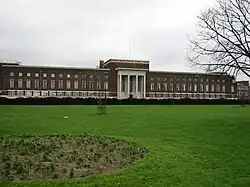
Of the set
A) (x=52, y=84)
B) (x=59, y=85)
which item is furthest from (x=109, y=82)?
(x=52, y=84)

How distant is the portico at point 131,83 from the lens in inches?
4302

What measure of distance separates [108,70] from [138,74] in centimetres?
898

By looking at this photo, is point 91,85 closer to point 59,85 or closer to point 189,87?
point 59,85

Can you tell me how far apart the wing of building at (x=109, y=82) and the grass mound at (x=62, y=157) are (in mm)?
87239

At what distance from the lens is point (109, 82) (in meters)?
109

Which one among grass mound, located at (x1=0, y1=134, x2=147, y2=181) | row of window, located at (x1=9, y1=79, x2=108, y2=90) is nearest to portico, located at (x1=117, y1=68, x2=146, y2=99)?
row of window, located at (x1=9, y1=79, x2=108, y2=90)

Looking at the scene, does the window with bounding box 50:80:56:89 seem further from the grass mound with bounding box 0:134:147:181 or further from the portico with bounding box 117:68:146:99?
the grass mound with bounding box 0:134:147:181

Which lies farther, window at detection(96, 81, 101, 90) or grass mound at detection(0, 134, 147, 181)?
window at detection(96, 81, 101, 90)

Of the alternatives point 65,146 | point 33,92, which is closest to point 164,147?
point 65,146

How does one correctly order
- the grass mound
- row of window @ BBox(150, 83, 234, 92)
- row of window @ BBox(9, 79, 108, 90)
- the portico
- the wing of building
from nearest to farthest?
1. the grass mound
2. the wing of building
3. row of window @ BBox(9, 79, 108, 90)
4. the portico
5. row of window @ BBox(150, 83, 234, 92)

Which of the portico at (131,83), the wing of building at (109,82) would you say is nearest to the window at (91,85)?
the wing of building at (109,82)

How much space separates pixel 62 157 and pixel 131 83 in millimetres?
103249

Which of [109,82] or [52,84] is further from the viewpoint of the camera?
[109,82]

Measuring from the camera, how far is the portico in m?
109
